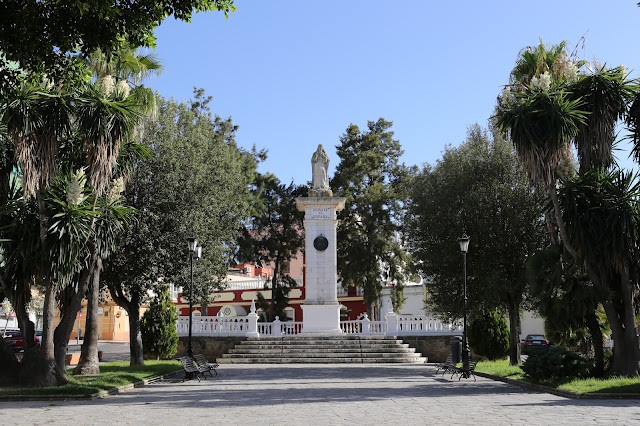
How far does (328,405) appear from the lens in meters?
12.8

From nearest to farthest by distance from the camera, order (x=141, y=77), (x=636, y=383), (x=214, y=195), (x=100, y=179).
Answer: (x=636, y=383), (x=100, y=179), (x=141, y=77), (x=214, y=195)

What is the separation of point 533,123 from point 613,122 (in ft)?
8.07

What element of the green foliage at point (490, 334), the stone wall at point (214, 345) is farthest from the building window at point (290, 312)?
the green foliage at point (490, 334)

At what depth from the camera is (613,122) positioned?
696 inches

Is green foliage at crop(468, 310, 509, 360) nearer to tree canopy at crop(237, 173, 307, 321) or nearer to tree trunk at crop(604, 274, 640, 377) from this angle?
tree trunk at crop(604, 274, 640, 377)

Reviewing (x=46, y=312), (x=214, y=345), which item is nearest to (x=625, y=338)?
(x=46, y=312)

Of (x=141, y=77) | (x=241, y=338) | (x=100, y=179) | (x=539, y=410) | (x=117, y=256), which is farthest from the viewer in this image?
(x=241, y=338)

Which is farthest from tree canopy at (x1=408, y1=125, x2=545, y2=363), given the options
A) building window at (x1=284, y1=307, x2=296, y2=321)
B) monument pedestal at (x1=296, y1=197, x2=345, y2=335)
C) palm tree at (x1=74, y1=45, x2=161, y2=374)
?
building window at (x1=284, y1=307, x2=296, y2=321)

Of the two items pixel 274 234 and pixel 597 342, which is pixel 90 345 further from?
pixel 274 234

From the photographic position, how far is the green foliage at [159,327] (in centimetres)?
2619

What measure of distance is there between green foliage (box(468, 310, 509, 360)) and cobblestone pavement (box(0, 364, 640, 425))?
748cm

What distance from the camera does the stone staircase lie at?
26.7 m

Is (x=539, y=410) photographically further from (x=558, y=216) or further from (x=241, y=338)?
(x=241, y=338)

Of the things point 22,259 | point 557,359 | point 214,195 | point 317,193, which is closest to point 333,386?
point 557,359
